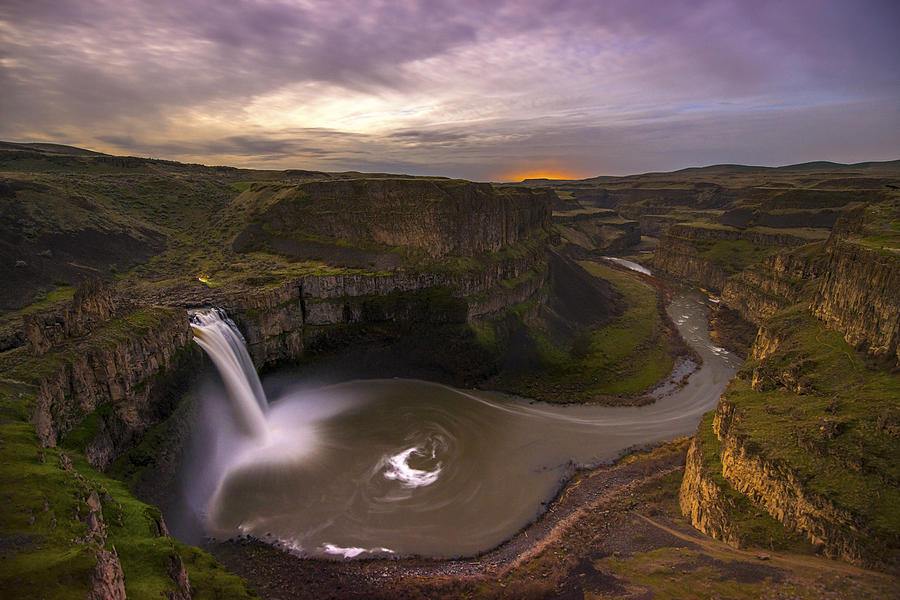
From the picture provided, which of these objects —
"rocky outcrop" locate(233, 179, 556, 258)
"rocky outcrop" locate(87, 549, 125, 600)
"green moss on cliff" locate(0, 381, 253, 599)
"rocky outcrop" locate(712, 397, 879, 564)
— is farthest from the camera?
"rocky outcrop" locate(233, 179, 556, 258)

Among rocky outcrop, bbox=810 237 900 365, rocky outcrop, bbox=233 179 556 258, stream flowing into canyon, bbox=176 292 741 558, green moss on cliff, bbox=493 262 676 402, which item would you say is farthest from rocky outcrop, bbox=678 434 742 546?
rocky outcrop, bbox=233 179 556 258

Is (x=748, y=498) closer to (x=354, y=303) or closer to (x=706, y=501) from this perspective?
(x=706, y=501)

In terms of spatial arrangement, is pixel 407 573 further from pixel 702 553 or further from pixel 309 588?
pixel 702 553

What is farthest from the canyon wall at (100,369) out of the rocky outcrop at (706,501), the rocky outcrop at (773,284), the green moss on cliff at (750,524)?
the rocky outcrop at (773,284)

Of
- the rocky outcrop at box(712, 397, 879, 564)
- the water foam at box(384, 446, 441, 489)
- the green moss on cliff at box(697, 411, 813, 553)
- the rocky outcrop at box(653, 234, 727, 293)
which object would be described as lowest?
the water foam at box(384, 446, 441, 489)

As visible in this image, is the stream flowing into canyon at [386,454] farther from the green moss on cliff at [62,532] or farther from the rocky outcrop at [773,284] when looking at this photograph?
the rocky outcrop at [773,284]

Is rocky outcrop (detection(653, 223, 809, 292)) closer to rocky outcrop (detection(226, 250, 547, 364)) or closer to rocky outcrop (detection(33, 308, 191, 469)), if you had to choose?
rocky outcrop (detection(226, 250, 547, 364))
